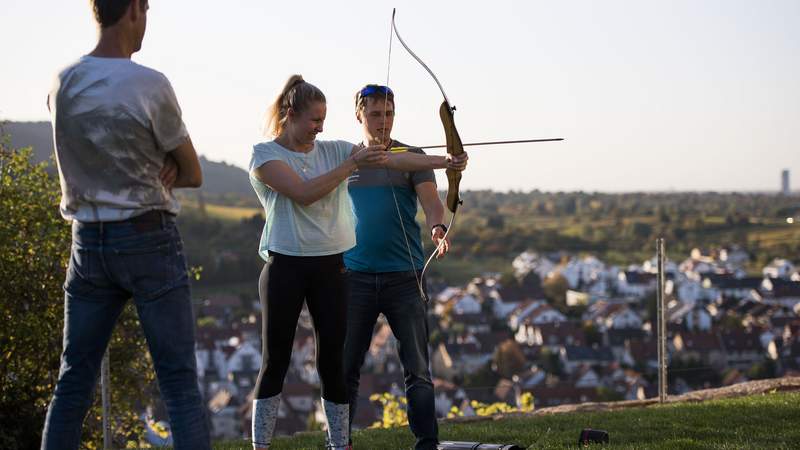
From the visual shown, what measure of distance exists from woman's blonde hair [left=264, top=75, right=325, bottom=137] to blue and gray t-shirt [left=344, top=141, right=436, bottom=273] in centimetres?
81

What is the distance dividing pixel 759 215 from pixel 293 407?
87.0 metres

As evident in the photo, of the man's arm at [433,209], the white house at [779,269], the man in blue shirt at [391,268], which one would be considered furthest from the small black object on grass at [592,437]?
the white house at [779,269]

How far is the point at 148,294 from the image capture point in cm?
319

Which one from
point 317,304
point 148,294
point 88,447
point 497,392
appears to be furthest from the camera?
point 497,392

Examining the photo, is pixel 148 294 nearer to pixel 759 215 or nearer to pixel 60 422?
pixel 60 422

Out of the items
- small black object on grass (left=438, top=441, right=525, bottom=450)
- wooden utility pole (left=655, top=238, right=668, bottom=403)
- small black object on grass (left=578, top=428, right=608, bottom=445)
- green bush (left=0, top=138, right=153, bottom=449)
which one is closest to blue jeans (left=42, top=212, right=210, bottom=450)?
small black object on grass (left=438, top=441, right=525, bottom=450)

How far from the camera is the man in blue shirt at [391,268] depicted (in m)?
5.09

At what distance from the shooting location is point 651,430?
648 cm

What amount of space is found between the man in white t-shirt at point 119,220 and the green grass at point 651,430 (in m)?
2.86

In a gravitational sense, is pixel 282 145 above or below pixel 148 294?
above

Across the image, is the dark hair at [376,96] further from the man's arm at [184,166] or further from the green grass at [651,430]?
the green grass at [651,430]

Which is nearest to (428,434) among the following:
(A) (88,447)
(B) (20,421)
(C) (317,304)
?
(C) (317,304)

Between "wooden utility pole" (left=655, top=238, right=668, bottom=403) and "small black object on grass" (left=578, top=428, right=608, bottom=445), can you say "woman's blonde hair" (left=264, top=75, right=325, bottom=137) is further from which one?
"wooden utility pole" (left=655, top=238, right=668, bottom=403)

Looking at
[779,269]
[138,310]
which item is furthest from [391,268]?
[779,269]
